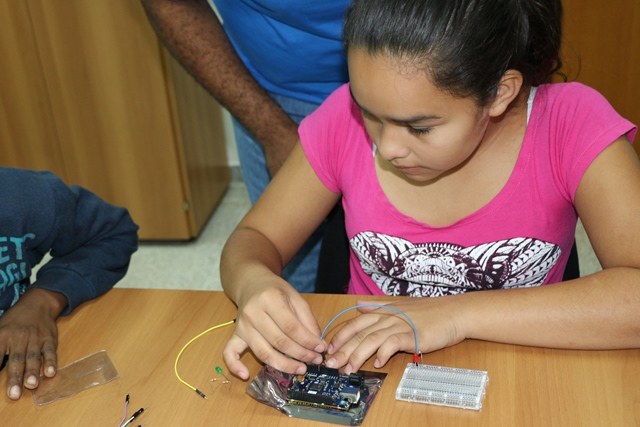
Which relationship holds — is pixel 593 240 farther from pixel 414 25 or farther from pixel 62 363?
pixel 62 363

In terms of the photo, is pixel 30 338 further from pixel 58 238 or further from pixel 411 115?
pixel 411 115

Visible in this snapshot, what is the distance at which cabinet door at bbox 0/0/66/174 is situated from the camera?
2711 millimetres

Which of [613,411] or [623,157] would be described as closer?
[613,411]

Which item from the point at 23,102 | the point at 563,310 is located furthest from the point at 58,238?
the point at 23,102

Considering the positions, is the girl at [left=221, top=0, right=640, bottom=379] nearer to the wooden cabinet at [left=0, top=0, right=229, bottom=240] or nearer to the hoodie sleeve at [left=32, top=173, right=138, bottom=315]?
the hoodie sleeve at [left=32, top=173, right=138, bottom=315]

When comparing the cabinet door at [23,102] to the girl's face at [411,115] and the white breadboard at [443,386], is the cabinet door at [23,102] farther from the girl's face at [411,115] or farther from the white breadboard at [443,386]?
the white breadboard at [443,386]

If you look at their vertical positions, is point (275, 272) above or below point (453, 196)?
below

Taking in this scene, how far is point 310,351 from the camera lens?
1065 mm

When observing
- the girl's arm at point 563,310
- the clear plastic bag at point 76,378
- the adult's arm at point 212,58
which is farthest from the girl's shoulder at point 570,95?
the clear plastic bag at point 76,378

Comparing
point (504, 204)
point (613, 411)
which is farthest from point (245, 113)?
point (613, 411)

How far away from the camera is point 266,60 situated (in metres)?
1.66

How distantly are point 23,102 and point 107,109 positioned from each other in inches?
12.4

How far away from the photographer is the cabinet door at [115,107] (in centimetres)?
267

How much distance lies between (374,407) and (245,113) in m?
0.86
